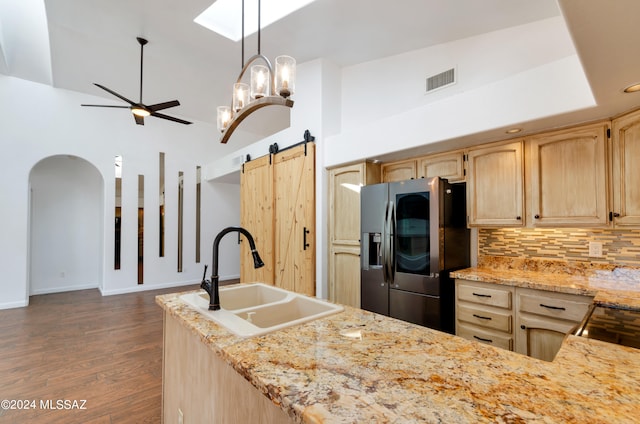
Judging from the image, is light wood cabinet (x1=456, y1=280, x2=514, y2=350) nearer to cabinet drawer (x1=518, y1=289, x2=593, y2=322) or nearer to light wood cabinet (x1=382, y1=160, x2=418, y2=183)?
cabinet drawer (x1=518, y1=289, x2=593, y2=322)

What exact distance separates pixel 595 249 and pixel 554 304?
2.29 ft

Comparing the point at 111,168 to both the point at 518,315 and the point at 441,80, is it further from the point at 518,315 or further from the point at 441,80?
the point at 518,315

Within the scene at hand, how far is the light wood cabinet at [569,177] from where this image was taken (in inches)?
83.7

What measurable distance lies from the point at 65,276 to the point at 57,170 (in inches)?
83.1

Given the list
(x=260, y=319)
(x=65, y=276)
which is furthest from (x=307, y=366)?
(x=65, y=276)

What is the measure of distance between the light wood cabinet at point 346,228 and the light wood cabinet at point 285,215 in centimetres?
25

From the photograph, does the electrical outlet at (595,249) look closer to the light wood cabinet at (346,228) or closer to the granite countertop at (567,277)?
the granite countertop at (567,277)

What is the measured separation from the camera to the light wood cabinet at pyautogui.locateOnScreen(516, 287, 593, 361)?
2006 millimetres

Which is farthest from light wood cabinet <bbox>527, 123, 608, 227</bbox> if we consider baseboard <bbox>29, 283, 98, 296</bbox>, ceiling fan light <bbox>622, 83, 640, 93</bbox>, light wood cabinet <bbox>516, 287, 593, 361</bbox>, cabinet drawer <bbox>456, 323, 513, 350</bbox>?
baseboard <bbox>29, 283, 98, 296</bbox>

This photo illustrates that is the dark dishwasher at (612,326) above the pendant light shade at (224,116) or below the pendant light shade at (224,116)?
below

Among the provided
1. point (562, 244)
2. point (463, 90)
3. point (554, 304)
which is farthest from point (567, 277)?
point (463, 90)

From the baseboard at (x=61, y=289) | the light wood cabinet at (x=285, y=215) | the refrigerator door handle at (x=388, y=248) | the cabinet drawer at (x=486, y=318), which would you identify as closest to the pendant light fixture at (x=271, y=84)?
the refrigerator door handle at (x=388, y=248)

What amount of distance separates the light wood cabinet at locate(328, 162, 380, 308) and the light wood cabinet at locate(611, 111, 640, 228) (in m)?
1.91

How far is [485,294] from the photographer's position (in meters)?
2.39
